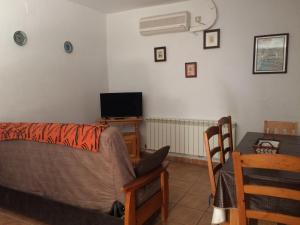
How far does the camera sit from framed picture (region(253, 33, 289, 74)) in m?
3.13

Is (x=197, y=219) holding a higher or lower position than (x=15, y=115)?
lower

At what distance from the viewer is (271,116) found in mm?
3289

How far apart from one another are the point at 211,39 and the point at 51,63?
2310 millimetres

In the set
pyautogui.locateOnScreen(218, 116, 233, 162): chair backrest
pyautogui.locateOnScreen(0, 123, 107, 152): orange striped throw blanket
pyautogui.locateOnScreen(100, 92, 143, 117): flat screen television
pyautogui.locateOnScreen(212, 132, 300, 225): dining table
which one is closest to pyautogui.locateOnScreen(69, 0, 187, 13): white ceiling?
pyautogui.locateOnScreen(100, 92, 143, 117): flat screen television

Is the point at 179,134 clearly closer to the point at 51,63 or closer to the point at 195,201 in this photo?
the point at 195,201

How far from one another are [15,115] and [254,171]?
2.77 m

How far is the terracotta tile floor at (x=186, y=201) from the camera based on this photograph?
2.35 metres

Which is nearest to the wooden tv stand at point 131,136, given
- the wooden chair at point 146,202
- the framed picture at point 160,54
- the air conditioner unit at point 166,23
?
the framed picture at point 160,54

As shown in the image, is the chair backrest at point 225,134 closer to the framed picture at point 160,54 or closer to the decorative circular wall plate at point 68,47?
the framed picture at point 160,54

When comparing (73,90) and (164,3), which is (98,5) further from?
(73,90)

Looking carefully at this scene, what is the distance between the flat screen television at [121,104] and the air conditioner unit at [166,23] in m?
1.04

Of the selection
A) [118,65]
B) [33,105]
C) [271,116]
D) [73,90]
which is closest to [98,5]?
[118,65]

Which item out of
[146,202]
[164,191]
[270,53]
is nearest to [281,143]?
[164,191]

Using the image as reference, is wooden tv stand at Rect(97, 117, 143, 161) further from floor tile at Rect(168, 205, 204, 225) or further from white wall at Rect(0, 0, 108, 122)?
floor tile at Rect(168, 205, 204, 225)
